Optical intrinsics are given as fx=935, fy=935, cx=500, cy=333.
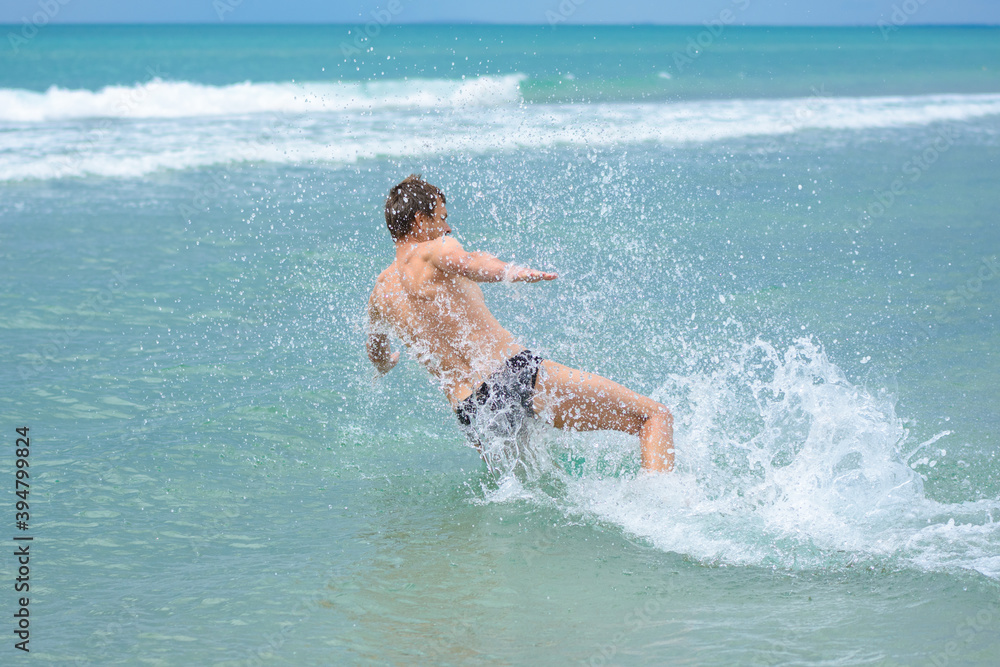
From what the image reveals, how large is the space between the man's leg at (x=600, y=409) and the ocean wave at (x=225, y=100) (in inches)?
709

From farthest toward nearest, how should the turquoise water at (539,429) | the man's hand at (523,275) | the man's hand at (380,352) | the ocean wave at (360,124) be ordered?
1. the ocean wave at (360,124)
2. the man's hand at (380,352)
3. the man's hand at (523,275)
4. the turquoise water at (539,429)

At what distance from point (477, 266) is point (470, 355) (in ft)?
1.97

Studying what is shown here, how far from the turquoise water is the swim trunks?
0.41 m

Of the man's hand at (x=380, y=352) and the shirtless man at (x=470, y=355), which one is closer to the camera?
the shirtless man at (x=470, y=355)

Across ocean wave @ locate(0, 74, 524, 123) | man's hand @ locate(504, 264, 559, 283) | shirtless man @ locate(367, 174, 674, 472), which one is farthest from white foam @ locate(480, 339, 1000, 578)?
ocean wave @ locate(0, 74, 524, 123)

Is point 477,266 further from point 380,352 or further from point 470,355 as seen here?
point 380,352

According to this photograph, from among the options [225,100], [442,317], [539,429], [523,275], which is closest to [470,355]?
[442,317]

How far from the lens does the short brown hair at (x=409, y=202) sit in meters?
4.16

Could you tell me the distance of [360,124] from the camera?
→ 1877 cm

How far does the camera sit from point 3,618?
3.70 meters

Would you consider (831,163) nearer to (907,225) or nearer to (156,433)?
(907,225)

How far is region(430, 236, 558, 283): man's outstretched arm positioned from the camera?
376 cm

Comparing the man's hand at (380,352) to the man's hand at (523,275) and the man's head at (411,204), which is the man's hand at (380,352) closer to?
the man's head at (411,204)

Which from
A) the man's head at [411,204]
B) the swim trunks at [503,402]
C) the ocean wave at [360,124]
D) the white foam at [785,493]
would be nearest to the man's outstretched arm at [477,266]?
the man's head at [411,204]
